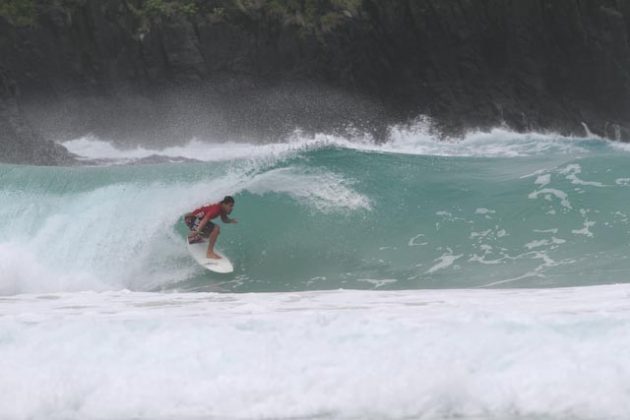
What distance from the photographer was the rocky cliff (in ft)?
73.2

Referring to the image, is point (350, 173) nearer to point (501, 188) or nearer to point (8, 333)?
point (501, 188)

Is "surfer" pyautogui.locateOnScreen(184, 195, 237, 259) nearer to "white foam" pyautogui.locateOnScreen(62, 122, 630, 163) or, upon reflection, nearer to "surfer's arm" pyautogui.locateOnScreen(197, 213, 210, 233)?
"surfer's arm" pyautogui.locateOnScreen(197, 213, 210, 233)

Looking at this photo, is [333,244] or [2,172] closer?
[333,244]

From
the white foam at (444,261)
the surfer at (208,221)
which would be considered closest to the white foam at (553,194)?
the white foam at (444,261)

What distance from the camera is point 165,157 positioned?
69.5ft

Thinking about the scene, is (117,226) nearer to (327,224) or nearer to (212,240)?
(212,240)

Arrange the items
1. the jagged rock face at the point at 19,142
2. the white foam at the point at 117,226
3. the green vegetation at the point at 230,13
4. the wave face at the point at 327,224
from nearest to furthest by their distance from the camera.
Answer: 1. the wave face at the point at 327,224
2. the white foam at the point at 117,226
3. the jagged rock face at the point at 19,142
4. the green vegetation at the point at 230,13

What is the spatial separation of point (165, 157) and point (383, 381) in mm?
18129

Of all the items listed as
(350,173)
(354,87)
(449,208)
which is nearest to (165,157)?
(354,87)

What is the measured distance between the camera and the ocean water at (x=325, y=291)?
3.51 meters

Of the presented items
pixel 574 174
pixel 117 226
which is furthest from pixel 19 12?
pixel 574 174

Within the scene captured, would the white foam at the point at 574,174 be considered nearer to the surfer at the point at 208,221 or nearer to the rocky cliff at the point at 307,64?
the surfer at the point at 208,221

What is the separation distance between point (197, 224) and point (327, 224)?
5.37 ft

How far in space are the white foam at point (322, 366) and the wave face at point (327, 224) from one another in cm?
440
